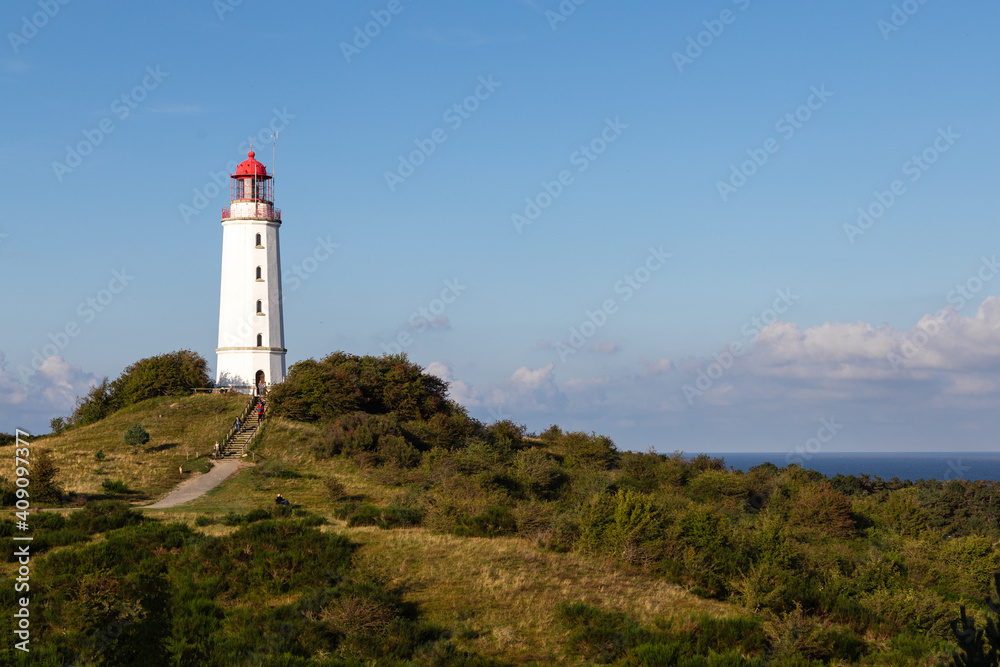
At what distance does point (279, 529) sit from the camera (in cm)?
2272

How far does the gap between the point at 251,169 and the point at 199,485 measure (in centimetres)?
2199

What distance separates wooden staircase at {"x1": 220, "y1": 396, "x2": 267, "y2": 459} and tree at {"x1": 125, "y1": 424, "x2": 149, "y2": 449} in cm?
365

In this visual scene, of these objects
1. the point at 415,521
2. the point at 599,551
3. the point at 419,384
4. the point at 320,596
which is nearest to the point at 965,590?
the point at 599,551

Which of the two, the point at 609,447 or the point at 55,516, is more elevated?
the point at 609,447

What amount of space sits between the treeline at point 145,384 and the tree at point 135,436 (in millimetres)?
8507

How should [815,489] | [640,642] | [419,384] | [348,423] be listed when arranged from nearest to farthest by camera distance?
[640,642]
[815,489]
[348,423]
[419,384]

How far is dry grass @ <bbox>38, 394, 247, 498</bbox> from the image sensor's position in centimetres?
3444

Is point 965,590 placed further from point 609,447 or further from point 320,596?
point 609,447

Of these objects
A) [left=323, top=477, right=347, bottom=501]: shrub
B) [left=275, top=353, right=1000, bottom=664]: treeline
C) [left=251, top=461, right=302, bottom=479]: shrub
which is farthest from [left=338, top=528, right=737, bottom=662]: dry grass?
[left=251, top=461, right=302, bottom=479]: shrub

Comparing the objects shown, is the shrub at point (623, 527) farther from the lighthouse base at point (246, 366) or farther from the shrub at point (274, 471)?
the lighthouse base at point (246, 366)

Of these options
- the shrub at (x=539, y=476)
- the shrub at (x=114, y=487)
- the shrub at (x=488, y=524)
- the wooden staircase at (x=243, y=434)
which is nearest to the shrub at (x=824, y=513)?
the shrub at (x=539, y=476)

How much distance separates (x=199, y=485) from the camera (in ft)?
112

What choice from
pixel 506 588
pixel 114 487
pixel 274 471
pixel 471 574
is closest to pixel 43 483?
pixel 114 487

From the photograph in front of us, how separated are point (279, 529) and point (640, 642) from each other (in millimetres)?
10502
